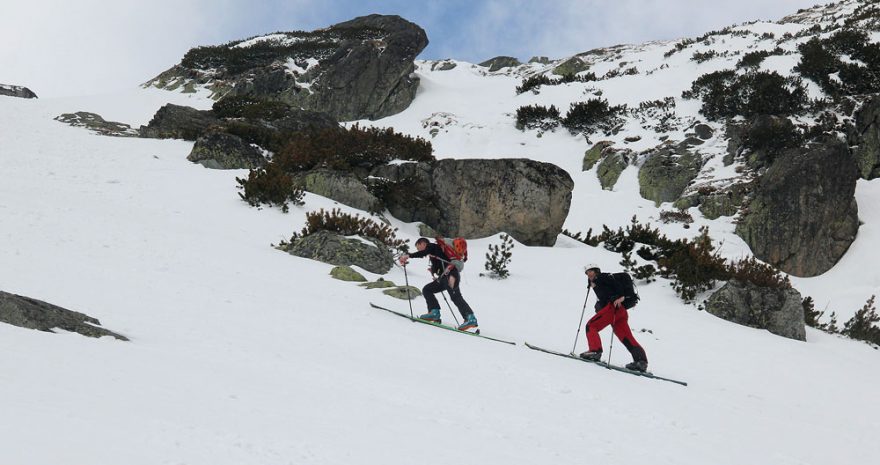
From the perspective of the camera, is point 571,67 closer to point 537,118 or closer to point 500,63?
point 500,63

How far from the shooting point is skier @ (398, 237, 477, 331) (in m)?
7.45

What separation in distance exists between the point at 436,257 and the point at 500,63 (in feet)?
147

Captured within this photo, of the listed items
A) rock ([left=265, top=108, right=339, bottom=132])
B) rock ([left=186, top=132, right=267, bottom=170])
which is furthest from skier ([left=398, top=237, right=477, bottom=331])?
rock ([left=265, top=108, right=339, bottom=132])

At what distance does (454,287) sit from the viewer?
24.6ft

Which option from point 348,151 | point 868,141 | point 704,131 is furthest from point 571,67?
point 348,151

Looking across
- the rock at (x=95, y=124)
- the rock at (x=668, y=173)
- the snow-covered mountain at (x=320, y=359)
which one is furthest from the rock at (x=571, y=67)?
the rock at (x=95, y=124)

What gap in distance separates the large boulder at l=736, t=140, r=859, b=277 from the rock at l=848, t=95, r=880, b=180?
2.63m

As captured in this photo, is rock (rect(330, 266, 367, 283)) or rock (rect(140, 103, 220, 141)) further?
rock (rect(140, 103, 220, 141))

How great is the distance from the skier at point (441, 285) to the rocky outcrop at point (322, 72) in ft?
80.8

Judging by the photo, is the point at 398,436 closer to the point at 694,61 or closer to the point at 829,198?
the point at 829,198

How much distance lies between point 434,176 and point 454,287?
7.78m

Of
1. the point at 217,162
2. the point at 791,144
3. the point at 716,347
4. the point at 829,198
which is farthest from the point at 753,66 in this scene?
the point at 217,162

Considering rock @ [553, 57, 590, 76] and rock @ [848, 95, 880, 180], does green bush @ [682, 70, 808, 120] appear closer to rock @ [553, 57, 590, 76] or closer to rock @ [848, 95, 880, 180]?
rock @ [848, 95, 880, 180]

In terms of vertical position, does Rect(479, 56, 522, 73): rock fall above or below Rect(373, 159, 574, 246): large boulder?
Answer: above
